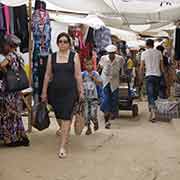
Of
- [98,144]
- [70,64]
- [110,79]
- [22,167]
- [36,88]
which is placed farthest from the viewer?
[110,79]

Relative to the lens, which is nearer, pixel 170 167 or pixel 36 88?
pixel 170 167

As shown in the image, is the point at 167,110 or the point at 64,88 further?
the point at 167,110

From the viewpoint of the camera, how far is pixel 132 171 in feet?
18.8

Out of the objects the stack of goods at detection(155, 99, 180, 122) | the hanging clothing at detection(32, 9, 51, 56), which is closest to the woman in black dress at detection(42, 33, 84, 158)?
the hanging clothing at detection(32, 9, 51, 56)

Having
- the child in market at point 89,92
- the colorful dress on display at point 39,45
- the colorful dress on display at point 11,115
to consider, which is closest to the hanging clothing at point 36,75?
the colorful dress on display at point 39,45

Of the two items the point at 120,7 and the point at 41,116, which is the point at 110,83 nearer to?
the point at 120,7

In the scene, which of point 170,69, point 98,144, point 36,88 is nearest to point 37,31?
point 36,88

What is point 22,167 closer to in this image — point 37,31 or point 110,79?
point 37,31

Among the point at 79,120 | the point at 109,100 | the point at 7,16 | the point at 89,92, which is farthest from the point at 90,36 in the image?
the point at 79,120

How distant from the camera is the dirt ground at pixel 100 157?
5.52 m

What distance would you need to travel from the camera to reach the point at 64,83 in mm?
6457

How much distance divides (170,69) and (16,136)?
6401mm

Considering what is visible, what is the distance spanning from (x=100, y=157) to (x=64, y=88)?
108cm

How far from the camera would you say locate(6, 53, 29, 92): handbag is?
651 cm
